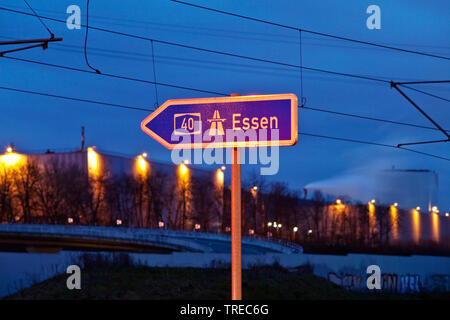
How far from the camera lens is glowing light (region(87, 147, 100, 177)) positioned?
102 meters

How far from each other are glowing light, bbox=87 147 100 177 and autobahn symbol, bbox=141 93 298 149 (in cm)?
9685

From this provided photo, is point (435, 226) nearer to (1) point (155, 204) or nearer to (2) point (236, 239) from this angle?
(1) point (155, 204)

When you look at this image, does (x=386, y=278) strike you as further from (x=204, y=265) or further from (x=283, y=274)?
(x=204, y=265)

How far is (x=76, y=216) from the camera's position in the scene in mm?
99062

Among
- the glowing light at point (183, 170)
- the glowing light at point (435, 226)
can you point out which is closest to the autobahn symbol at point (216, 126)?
the glowing light at point (183, 170)

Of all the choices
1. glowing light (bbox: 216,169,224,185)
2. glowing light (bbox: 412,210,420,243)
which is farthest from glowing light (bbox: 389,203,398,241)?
glowing light (bbox: 216,169,224,185)

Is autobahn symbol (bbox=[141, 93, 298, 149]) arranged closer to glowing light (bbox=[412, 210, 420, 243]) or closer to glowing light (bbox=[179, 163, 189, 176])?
glowing light (bbox=[179, 163, 189, 176])

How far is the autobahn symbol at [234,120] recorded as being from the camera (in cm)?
658

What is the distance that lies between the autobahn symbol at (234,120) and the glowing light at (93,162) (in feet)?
318

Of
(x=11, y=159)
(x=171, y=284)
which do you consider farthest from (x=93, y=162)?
(x=171, y=284)

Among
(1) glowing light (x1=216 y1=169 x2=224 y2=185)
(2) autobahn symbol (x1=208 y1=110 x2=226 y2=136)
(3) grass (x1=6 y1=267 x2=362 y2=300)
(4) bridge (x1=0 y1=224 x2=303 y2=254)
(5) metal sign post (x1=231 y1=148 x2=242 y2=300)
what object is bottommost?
(3) grass (x1=6 y1=267 x2=362 y2=300)

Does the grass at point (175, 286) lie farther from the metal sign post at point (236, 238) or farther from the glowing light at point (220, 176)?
the glowing light at point (220, 176)
